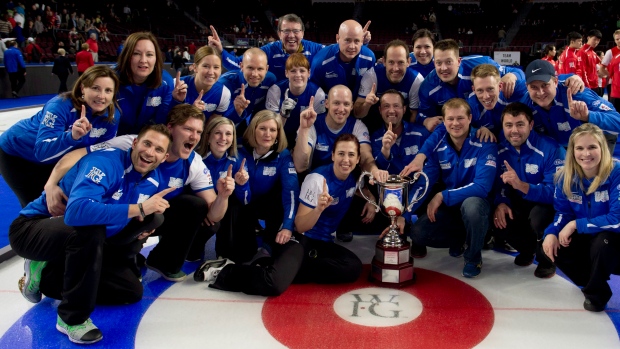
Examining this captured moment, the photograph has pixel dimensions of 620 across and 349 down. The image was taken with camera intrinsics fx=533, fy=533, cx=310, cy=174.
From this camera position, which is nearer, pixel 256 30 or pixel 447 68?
pixel 447 68

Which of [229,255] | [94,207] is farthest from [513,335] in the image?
[94,207]

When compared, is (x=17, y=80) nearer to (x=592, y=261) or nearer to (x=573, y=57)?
(x=573, y=57)

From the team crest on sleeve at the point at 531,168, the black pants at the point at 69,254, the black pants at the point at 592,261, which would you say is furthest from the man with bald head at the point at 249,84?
the black pants at the point at 592,261

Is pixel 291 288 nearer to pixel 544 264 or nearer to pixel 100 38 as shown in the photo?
pixel 544 264

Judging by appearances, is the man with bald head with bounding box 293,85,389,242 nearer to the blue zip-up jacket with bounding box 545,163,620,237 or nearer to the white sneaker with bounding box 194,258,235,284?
the white sneaker with bounding box 194,258,235,284

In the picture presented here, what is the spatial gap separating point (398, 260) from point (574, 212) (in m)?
1.35

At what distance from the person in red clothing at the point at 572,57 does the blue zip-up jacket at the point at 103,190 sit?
11412 mm

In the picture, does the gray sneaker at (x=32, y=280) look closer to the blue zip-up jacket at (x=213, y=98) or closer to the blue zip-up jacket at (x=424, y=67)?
the blue zip-up jacket at (x=213, y=98)

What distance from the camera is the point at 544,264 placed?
4.43m

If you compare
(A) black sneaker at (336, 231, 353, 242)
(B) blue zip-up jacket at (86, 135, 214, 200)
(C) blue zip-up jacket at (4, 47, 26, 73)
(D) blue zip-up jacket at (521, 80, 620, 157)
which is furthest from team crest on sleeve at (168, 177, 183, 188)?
(C) blue zip-up jacket at (4, 47, 26, 73)

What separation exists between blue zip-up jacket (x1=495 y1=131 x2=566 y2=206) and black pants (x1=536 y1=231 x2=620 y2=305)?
0.56 m

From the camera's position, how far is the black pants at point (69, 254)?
323 cm

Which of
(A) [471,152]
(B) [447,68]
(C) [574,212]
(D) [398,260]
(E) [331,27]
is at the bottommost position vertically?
(D) [398,260]

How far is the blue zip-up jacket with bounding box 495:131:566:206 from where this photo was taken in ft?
14.3
